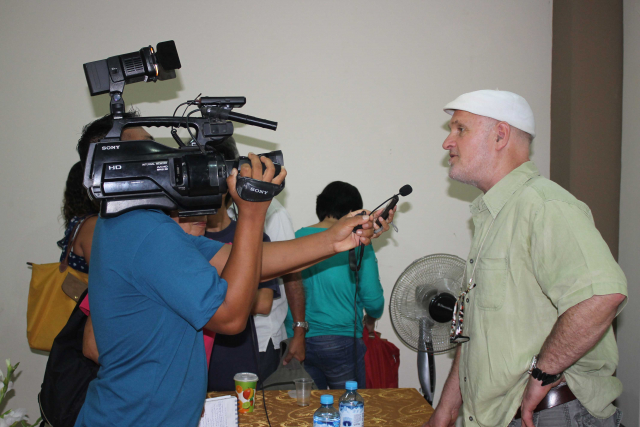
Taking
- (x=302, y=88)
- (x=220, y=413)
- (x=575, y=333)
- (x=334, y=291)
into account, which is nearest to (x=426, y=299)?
(x=334, y=291)

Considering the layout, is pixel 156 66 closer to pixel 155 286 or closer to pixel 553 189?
pixel 155 286

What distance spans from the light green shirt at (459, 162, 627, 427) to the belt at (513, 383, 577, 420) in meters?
0.02

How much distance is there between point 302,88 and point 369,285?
4.40 ft

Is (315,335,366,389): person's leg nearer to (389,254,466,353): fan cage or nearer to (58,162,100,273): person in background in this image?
(389,254,466,353): fan cage

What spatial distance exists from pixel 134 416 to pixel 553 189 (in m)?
1.27

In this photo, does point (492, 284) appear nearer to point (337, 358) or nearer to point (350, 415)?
point (350, 415)

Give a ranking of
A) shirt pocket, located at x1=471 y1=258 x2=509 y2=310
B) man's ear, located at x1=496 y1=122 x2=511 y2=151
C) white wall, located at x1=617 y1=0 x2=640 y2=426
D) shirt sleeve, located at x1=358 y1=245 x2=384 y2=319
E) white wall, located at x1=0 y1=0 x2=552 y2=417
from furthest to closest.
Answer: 1. white wall, located at x1=0 y1=0 x2=552 y2=417
2. white wall, located at x1=617 y1=0 x2=640 y2=426
3. shirt sleeve, located at x1=358 y1=245 x2=384 y2=319
4. man's ear, located at x1=496 y1=122 x2=511 y2=151
5. shirt pocket, located at x1=471 y1=258 x2=509 y2=310

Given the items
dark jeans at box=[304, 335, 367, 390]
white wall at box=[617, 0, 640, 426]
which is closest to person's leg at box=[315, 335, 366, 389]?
dark jeans at box=[304, 335, 367, 390]

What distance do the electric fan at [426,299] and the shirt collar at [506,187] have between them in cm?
92

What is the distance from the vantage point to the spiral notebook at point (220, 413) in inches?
56.9

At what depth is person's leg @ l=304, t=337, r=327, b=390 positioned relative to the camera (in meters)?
2.57

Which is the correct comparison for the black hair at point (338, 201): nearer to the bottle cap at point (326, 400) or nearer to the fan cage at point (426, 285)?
the fan cage at point (426, 285)

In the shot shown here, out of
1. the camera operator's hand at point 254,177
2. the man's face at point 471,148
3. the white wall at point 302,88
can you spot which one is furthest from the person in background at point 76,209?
the man's face at point 471,148

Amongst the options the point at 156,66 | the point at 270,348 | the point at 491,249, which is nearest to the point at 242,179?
the point at 156,66
